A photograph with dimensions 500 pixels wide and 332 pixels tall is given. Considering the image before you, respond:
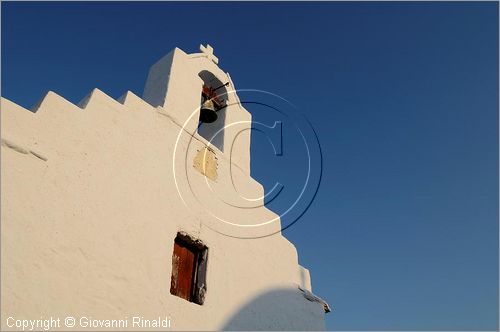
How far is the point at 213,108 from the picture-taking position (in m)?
6.98

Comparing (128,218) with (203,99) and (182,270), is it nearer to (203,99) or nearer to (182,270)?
(182,270)

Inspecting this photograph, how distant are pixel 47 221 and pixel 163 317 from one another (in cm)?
155

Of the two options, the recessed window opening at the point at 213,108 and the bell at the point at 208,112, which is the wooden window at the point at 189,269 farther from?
the bell at the point at 208,112

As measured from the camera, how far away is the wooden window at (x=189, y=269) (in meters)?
4.93

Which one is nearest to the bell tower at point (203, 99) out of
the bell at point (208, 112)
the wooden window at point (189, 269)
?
the bell at point (208, 112)

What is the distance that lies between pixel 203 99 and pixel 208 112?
464 millimetres

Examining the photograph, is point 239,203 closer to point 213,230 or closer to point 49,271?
point 213,230

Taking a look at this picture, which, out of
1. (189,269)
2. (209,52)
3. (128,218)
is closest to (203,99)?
(209,52)

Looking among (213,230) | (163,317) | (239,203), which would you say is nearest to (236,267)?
(213,230)

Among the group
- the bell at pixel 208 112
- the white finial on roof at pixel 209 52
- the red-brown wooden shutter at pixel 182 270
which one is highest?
the white finial on roof at pixel 209 52

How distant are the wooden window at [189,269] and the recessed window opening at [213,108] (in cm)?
197

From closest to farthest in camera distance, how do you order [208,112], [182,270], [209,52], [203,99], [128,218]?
1. [128,218]
2. [182,270]
3. [208,112]
4. [203,99]
5. [209,52]

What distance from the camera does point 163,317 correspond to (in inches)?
170

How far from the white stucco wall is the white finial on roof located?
0.85 meters
